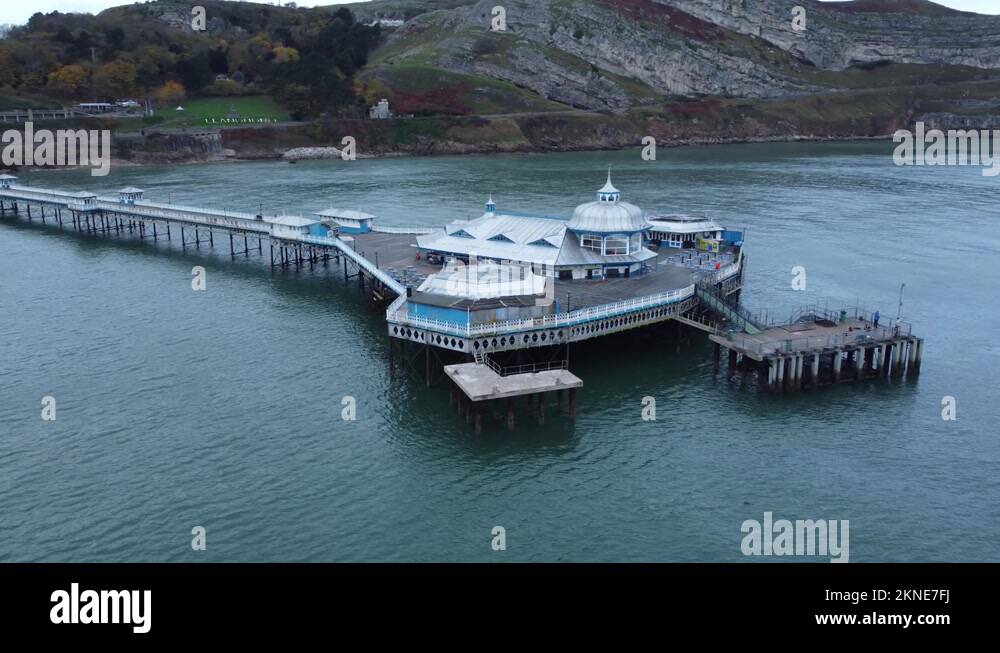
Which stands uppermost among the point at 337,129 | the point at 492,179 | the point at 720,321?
the point at 337,129

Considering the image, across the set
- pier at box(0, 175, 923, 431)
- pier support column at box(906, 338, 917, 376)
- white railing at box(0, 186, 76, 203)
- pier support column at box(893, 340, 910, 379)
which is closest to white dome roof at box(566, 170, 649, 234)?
pier at box(0, 175, 923, 431)

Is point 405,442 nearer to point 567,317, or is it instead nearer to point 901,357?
point 567,317

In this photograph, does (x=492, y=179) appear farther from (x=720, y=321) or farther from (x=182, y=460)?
(x=182, y=460)

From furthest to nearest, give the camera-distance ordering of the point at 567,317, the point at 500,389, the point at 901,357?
the point at 901,357 → the point at 567,317 → the point at 500,389

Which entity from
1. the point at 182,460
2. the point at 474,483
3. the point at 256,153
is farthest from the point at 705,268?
the point at 256,153

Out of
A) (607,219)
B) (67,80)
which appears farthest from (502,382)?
(67,80)

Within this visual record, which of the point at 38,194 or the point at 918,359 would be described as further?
the point at 38,194
